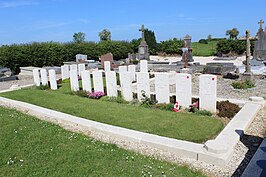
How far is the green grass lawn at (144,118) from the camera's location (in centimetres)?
562

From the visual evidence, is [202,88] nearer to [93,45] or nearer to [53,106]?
[53,106]

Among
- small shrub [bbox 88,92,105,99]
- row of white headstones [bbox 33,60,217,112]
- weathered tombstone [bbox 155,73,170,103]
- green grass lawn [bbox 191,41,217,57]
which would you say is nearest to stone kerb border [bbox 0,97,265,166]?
row of white headstones [bbox 33,60,217,112]

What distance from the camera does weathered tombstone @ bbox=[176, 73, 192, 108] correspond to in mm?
7453

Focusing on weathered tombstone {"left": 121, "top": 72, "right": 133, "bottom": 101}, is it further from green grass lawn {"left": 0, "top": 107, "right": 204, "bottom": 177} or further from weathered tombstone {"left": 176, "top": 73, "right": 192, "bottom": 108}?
green grass lawn {"left": 0, "top": 107, "right": 204, "bottom": 177}

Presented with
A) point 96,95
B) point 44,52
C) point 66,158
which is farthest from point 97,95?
point 44,52

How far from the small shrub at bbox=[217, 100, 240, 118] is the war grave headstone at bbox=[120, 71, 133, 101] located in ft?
10.0

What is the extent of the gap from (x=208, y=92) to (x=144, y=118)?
2009 mm

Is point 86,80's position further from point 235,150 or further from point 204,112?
point 235,150

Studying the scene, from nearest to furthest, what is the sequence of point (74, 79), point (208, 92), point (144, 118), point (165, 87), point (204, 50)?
point (144, 118)
point (208, 92)
point (165, 87)
point (74, 79)
point (204, 50)

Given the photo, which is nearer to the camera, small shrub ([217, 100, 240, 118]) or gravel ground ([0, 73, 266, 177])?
gravel ground ([0, 73, 266, 177])

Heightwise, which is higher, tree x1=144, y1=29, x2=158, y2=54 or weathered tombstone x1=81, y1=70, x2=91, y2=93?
tree x1=144, y1=29, x2=158, y2=54

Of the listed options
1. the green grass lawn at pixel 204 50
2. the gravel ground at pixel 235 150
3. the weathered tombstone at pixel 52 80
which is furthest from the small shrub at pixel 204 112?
the green grass lawn at pixel 204 50

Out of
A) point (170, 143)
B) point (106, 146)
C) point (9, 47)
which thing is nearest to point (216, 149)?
point (170, 143)

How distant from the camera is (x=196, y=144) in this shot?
4.76 m
